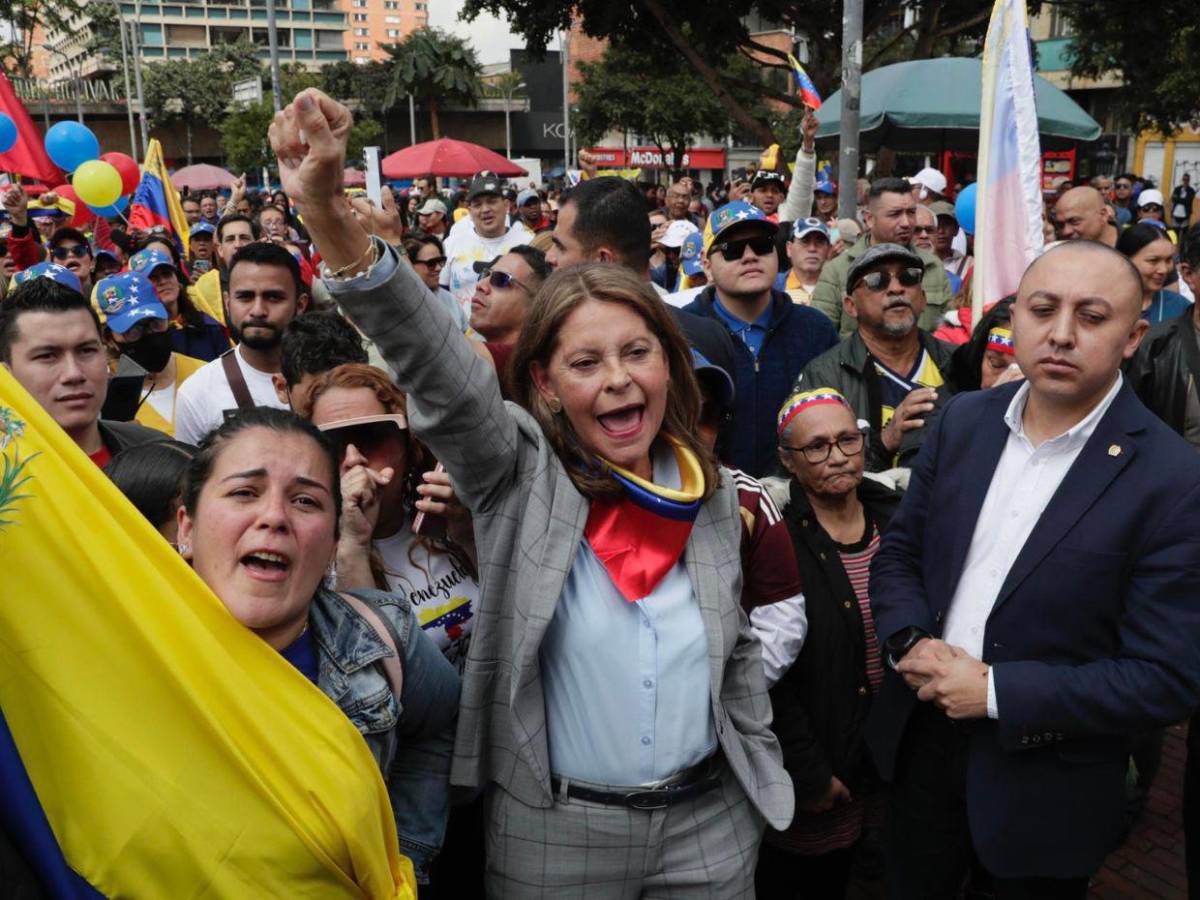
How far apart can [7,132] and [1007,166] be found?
9635mm

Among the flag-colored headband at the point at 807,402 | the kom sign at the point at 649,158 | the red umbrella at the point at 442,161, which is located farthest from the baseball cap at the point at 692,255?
the kom sign at the point at 649,158

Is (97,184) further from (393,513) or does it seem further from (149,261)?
(393,513)

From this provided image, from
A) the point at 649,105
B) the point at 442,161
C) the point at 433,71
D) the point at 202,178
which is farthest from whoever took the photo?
the point at 433,71

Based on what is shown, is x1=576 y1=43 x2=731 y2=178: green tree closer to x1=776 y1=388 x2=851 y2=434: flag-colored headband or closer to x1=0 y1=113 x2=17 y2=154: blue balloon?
x1=0 y1=113 x2=17 y2=154: blue balloon

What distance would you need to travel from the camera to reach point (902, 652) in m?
2.41

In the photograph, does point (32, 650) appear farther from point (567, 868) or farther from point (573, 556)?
point (567, 868)

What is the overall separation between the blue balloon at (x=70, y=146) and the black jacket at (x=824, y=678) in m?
11.5

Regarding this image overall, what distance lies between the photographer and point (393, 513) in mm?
2477

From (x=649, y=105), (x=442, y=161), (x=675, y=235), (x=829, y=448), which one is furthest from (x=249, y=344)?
(x=649, y=105)

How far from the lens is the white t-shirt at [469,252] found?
7383 mm

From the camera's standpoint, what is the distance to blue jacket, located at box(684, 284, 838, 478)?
3879mm

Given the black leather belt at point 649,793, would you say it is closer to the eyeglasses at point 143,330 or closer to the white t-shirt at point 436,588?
the white t-shirt at point 436,588

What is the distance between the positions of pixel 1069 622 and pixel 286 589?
165 cm

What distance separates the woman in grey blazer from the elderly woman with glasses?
2.45ft
